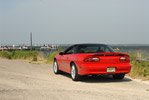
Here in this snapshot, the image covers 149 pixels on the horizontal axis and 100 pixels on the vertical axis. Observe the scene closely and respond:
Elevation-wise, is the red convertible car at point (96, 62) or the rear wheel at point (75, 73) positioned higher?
the red convertible car at point (96, 62)

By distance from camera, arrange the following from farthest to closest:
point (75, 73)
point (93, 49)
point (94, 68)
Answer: point (93, 49), point (75, 73), point (94, 68)

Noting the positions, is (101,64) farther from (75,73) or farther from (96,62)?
(75,73)

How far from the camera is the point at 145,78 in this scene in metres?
→ 10.1

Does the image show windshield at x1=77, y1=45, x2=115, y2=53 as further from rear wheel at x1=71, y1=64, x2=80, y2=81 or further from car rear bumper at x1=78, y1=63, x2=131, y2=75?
car rear bumper at x1=78, y1=63, x2=131, y2=75

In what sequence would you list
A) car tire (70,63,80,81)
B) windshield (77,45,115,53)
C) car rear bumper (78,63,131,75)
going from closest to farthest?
car rear bumper (78,63,131,75) → car tire (70,63,80,81) → windshield (77,45,115,53)

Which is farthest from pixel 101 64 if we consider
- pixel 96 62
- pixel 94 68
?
pixel 94 68

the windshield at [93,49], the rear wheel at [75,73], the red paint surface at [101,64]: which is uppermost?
the windshield at [93,49]

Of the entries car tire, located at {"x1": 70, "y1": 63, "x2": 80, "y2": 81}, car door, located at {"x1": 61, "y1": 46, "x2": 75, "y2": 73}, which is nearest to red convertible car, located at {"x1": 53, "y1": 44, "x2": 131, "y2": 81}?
car tire, located at {"x1": 70, "y1": 63, "x2": 80, "y2": 81}

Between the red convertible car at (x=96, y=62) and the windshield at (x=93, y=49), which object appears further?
the windshield at (x=93, y=49)

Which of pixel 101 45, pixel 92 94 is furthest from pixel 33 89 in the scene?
pixel 101 45

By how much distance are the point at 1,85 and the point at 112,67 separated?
151 inches

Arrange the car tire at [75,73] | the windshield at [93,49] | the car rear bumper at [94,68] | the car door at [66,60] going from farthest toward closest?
the car door at [66,60] < the windshield at [93,49] < the car tire at [75,73] < the car rear bumper at [94,68]

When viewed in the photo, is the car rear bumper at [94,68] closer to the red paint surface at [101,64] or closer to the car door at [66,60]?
the red paint surface at [101,64]

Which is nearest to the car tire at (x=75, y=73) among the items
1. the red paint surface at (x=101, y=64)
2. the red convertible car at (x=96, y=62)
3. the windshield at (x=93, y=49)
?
the red convertible car at (x=96, y=62)
